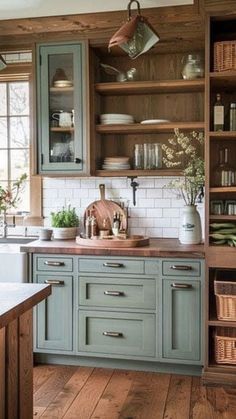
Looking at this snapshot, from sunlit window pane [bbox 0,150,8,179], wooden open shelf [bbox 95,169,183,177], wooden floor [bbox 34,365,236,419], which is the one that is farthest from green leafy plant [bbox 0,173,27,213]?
wooden floor [bbox 34,365,236,419]

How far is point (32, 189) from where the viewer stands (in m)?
4.17

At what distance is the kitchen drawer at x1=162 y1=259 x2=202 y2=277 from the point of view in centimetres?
330

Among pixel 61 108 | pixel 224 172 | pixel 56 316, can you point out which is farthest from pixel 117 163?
pixel 56 316

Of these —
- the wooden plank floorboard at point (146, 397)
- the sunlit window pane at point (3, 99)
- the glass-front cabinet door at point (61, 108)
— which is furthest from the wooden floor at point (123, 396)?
the sunlit window pane at point (3, 99)

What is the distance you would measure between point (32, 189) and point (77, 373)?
1.58m

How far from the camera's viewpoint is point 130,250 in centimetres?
337

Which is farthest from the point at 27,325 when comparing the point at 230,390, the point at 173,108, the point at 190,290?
the point at 173,108

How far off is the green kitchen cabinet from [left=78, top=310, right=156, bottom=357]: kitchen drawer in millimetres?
105

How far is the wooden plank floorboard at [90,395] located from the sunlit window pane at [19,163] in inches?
71.3

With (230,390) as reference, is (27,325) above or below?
above

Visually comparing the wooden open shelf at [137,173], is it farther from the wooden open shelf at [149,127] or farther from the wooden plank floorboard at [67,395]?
the wooden plank floorboard at [67,395]

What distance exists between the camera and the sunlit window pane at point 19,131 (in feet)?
13.9

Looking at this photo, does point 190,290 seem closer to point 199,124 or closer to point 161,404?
point 161,404

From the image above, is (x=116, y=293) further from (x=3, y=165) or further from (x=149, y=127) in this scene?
(x=3, y=165)
